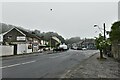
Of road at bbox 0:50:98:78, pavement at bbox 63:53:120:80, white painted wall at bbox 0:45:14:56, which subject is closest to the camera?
pavement at bbox 63:53:120:80

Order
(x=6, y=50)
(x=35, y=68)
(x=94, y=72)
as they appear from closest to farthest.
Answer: (x=94, y=72) → (x=35, y=68) → (x=6, y=50)

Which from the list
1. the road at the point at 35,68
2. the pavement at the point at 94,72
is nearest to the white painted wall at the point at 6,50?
the road at the point at 35,68

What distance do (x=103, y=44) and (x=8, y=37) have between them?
4086 centimetres

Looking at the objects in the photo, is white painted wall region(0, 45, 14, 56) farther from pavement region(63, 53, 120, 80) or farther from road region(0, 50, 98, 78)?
pavement region(63, 53, 120, 80)

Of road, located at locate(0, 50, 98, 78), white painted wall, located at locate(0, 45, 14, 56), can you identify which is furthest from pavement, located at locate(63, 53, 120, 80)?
white painted wall, located at locate(0, 45, 14, 56)

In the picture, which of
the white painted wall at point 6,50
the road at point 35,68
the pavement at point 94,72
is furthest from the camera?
the white painted wall at point 6,50

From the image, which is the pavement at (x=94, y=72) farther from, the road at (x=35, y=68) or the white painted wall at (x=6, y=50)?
the white painted wall at (x=6, y=50)

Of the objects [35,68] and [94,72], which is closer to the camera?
[94,72]

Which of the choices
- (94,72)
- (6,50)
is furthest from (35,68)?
(6,50)

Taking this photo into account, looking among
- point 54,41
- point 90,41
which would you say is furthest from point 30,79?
point 90,41

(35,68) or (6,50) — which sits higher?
(6,50)

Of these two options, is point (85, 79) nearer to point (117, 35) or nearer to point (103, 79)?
point (103, 79)

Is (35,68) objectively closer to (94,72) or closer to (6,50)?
(94,72)

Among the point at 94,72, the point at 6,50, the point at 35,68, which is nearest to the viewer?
the point at 94,72
